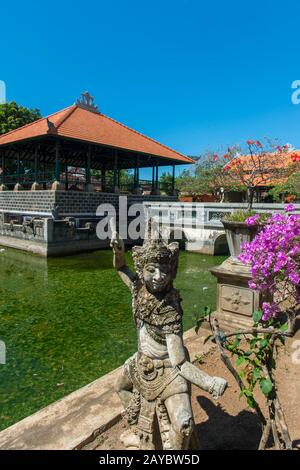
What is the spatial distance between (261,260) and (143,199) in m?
17.1

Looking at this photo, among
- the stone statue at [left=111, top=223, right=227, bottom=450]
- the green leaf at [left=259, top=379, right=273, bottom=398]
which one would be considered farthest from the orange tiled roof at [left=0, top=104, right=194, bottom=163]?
the green leaf at [left=259, top=379, right=273, bottom=398]

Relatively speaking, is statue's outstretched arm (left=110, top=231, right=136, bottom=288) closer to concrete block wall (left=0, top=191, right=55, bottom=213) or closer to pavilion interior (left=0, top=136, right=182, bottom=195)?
concrete block wall (left=0, top=191, right=55, bottom=213)

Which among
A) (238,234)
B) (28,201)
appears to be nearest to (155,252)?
(238,234)

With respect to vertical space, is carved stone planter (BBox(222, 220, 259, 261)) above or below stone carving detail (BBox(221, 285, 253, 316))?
above

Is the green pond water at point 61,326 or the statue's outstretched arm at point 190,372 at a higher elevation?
the statue's outstretched arm at point 190,372

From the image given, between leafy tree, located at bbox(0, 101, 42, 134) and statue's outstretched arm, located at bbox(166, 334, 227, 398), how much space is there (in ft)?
80.7

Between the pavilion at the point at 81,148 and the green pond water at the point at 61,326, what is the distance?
6928 mm

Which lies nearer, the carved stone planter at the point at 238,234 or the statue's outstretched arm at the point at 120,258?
the statue's outstretched arm at the point at 120,258

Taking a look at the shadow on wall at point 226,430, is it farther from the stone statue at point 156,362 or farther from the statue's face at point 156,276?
the statue's face at point 156,276

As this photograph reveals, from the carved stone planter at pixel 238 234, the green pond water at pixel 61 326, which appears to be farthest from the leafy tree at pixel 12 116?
the carved stone planter at pixel 238 234

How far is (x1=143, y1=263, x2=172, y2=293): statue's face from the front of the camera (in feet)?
7.04

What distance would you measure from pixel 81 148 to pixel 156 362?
1769 cm

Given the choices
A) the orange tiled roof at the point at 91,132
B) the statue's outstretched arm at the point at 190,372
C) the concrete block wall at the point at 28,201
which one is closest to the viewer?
the statue's outstretched arm at the point at 190,372

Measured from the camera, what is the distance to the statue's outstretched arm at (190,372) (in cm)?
177
